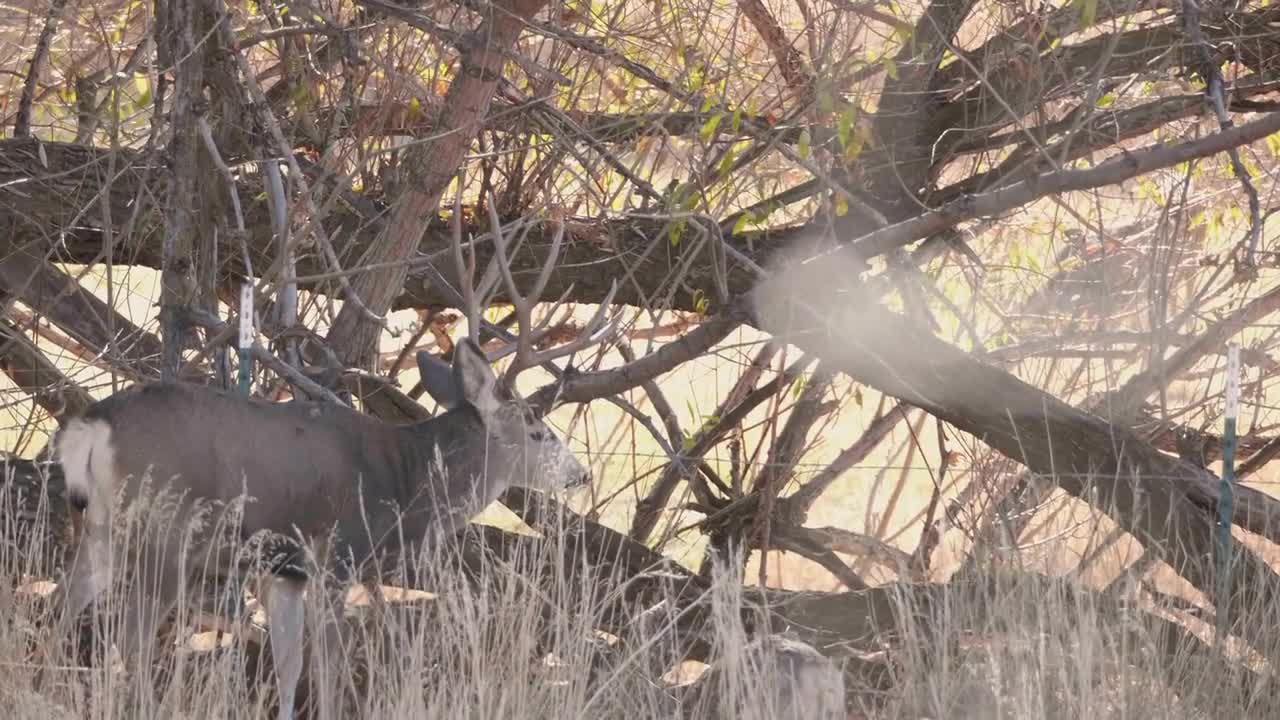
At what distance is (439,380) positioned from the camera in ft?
22.6

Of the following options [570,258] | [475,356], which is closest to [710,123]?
[475,356]

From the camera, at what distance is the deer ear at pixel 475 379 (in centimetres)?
643

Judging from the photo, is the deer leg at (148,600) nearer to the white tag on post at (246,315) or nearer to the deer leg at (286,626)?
the deer leg at (286,626)

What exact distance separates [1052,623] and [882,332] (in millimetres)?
2251

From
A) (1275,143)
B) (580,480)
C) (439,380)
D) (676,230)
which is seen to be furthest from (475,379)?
(1275,143)

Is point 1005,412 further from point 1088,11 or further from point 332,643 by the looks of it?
point 332,643

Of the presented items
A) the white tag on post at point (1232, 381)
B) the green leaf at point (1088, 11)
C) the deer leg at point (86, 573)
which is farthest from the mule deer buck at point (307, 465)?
the white tag on post at point (1232, 381)

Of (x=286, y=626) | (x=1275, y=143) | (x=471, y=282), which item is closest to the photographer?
(x=471, y=282)

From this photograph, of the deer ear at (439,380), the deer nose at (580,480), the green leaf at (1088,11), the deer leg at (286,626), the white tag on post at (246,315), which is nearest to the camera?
the green leaf at (1088,11)

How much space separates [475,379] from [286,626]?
4.45ft

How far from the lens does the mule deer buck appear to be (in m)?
5.39

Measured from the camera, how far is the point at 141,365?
7.18 metres

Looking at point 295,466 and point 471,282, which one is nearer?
point 471,282

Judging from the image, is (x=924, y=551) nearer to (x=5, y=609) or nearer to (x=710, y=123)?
(x=710, y=123)
